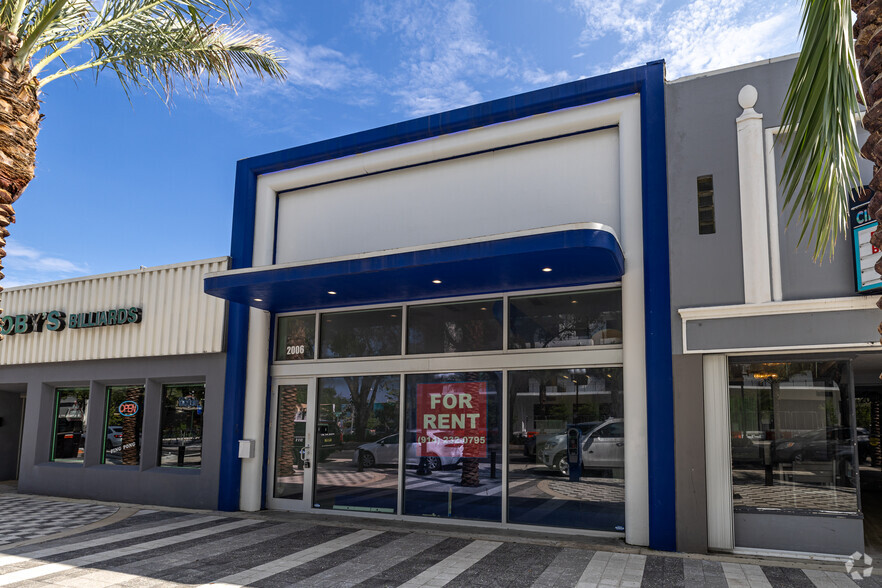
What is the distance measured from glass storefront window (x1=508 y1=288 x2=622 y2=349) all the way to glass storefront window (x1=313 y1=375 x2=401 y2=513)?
229cm

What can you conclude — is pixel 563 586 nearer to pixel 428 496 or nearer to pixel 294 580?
pixel 294 580

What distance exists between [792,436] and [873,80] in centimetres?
546

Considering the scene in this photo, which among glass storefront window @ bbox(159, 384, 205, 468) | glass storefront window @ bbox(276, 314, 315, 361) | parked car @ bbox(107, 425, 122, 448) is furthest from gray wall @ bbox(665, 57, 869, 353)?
parked car @ bbox(107, 425, 122, 448)

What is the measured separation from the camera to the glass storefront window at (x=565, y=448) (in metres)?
8.64

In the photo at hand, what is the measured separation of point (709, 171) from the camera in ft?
27.3

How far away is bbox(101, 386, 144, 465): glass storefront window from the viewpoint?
12930mm

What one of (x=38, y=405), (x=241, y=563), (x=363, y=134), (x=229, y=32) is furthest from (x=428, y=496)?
(x=38, y=405)

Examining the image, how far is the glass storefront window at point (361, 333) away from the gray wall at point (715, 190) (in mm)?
4496

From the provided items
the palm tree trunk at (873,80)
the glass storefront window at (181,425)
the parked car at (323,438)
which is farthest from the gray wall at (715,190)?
the glass storefront window at (181,425)

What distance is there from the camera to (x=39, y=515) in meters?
10.8

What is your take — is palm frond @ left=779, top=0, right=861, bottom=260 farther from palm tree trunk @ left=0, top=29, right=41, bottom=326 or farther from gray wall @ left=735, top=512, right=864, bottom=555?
palm tree trunk @ left=0, top=29, right=41, bottom=326

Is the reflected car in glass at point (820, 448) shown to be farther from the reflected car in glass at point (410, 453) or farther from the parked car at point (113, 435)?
the parked car at point (113, 435)

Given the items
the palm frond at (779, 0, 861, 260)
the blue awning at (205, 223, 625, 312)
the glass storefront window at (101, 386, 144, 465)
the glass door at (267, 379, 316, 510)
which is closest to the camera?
the palm frond at (779, 0, 861, 260)

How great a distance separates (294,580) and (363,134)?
7.11 m
